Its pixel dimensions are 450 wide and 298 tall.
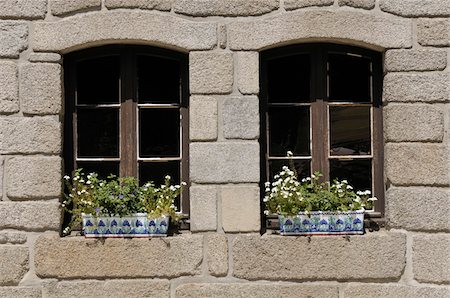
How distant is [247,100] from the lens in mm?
4609

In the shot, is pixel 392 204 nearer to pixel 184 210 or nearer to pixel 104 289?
pixel 184 210

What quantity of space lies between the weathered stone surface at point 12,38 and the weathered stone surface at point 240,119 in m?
1.49

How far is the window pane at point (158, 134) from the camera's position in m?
4.82

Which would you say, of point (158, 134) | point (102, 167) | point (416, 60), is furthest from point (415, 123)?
point (102, 167)

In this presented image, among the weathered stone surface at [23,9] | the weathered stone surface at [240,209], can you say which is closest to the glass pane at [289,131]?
the weathered stone surface at [240,209]

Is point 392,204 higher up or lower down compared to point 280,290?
higher up

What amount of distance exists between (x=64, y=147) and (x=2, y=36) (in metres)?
0.89

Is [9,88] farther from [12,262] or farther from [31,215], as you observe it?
[12,262]

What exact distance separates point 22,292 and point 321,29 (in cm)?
279

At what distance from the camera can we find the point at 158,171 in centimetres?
481

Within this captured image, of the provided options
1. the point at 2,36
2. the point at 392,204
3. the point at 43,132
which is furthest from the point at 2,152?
the point at 392,204

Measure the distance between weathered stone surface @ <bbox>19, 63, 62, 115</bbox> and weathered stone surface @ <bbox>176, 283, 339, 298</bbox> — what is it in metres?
1.58

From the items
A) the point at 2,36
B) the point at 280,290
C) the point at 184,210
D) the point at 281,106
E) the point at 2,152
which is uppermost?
the point at 2,36

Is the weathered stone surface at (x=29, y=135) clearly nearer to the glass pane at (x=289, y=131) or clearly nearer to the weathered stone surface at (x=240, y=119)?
the weathered stone surface at (x=240, y=119)
